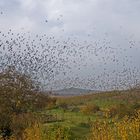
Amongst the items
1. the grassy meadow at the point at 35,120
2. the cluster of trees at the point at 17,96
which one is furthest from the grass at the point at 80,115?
the cluster of trees at the point at 17,96

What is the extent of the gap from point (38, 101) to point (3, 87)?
6343mm

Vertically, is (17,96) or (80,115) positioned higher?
(17,96)

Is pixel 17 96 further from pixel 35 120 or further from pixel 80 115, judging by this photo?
pixel 80 115

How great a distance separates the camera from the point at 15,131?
67.4 feet

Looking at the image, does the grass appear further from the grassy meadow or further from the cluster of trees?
the cluster of trees

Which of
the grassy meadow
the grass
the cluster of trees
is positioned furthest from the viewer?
the cluster of trees

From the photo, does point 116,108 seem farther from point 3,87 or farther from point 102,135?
point 102,135

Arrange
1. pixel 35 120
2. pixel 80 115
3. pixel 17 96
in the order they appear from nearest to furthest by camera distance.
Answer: pixel 35 120
pixel 17 96
pixel 80 115

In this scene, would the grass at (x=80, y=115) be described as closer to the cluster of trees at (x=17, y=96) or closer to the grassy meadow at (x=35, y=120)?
the grassy meadow at (x=35, y=120)

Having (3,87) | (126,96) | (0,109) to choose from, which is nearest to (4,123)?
(0,109)

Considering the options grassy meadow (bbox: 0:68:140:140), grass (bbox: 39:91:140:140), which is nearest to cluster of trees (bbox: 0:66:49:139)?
grassy meadow (bbox: 0:68:140:140)

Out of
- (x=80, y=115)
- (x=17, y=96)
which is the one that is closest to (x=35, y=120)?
(x=17, y=96)

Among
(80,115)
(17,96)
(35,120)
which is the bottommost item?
(35,120)

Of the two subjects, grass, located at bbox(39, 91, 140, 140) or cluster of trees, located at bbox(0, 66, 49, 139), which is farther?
cluster of trees, located at bbox(0, 66, 49, 139)
